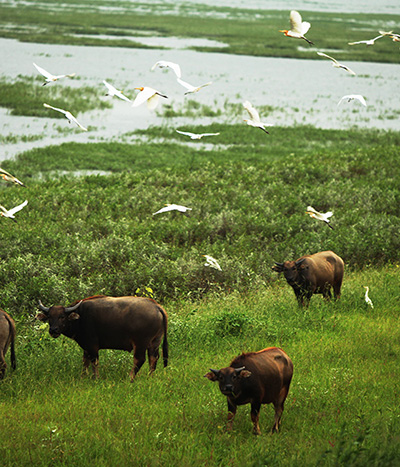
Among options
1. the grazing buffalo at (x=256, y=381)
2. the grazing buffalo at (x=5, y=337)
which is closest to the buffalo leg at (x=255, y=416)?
the grazing buffalo at (x=256, y=381)

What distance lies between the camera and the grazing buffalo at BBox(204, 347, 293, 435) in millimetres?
6355

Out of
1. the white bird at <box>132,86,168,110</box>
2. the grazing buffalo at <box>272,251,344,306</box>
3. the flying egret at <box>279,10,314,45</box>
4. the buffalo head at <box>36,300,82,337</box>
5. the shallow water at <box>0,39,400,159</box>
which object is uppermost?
the flying egret at <box>279,10,314,45</box>

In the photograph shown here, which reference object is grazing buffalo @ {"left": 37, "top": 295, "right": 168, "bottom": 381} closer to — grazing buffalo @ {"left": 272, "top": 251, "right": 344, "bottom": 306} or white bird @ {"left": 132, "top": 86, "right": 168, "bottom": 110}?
white bird @ {"left": 132, "top": 86, "right": 168, "bottom": 110}

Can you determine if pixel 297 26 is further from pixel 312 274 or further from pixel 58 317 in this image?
pixel 58 317

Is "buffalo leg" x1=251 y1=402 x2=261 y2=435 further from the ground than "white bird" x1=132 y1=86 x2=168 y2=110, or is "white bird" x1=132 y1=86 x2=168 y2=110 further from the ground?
"white bird" x1=132 y1=86 x2=168 y2=110

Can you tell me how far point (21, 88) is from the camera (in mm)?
39781

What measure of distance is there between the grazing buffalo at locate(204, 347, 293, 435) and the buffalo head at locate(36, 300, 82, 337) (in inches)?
104

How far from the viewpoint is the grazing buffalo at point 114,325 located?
8.38m

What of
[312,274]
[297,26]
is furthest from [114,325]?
[297,26]

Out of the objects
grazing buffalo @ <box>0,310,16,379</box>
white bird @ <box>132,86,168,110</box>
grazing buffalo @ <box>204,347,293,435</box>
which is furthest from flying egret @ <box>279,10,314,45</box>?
grazing buffalo @ <box>0,310,16,379</box>

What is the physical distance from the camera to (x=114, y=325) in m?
8.45

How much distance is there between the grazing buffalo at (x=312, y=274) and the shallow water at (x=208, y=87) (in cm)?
1996

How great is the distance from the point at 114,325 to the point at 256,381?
8.76 ft

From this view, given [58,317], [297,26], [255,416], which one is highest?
[297,26]
